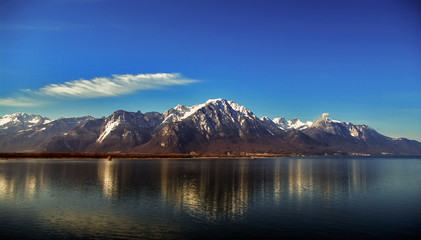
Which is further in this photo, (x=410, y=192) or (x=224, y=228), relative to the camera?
(x=410, y=192)

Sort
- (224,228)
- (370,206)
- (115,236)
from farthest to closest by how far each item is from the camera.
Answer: (370,206), (224,228), (115,236)

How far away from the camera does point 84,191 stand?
78062 millimetres

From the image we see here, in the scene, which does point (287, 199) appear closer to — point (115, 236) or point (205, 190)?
point (205, 190)

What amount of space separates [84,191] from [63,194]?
632 centimetres

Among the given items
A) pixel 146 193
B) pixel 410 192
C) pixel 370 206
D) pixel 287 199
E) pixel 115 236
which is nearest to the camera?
pixel 115 236

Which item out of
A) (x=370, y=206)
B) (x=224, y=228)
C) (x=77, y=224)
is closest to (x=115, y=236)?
(x=77, y=224)

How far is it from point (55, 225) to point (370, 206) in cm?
5612

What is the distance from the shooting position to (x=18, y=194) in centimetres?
7138

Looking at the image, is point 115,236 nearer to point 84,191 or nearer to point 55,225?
point 55,225

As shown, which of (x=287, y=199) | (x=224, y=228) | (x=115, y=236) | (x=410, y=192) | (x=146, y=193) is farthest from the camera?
(x=410, y=192)

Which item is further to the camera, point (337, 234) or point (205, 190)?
point (205, 190)

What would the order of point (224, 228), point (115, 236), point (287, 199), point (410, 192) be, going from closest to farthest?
1. point (115, 236)
2. point (224, 228)
3. point (287, 199)
4. point (410, 192)

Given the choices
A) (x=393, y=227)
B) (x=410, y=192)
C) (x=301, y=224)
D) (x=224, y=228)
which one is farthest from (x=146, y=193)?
(x=410, y=192)

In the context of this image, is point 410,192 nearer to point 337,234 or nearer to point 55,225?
point 337,234
